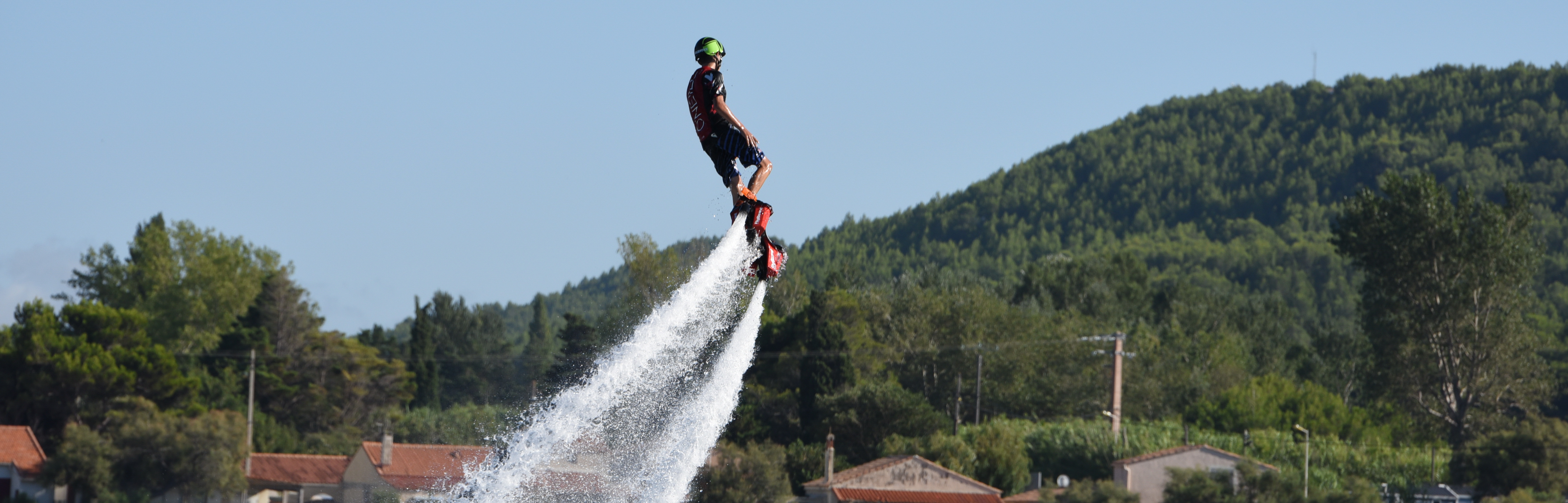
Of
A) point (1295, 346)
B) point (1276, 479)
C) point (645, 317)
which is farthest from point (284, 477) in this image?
point (1295, 346)

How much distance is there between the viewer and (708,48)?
1672 centimetres

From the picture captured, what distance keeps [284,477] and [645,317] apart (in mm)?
64929

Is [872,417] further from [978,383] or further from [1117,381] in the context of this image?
[1117,381]

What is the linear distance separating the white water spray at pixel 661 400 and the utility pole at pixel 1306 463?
43715 millimetres

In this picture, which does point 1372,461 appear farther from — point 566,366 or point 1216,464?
point 566,366

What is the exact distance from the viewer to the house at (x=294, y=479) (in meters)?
79.1

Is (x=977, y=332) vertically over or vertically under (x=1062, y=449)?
over

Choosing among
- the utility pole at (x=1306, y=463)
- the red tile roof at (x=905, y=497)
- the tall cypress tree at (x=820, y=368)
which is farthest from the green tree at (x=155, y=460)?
the utility pole at (x=1306, y=463)

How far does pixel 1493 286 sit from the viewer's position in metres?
83.7

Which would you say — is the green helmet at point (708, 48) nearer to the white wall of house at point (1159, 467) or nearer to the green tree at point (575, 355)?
the green tree at point (575, 355)

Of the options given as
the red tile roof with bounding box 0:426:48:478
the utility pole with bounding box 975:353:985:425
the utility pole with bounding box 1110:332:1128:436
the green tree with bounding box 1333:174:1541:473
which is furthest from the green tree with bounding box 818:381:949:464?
the red tile roof with bounding box 0:426:48:478

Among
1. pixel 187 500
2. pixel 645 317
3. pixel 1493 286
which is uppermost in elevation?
pixel 1493 286

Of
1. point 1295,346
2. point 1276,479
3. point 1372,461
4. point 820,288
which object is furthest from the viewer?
point 1295,346

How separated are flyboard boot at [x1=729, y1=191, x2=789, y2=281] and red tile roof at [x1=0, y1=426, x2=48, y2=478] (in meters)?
69.2
